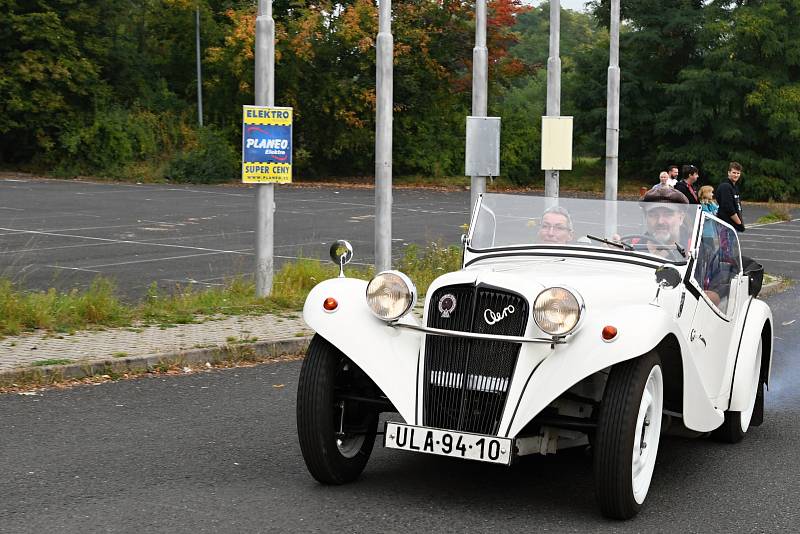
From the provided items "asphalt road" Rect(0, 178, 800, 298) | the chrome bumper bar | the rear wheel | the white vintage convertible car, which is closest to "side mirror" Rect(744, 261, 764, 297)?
the rear wheel

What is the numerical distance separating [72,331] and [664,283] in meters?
6.81

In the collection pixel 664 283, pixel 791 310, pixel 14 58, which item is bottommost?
pixel 791 310

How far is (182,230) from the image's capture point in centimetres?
2861

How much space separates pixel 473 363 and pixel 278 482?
1.30m

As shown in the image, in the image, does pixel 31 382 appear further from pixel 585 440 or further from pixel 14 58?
pixel 14 58

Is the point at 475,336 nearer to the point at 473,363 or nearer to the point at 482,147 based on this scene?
the point at 473,363

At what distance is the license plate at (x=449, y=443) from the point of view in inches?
241

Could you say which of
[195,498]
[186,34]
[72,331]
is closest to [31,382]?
[72,331]

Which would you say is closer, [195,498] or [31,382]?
[195,498]

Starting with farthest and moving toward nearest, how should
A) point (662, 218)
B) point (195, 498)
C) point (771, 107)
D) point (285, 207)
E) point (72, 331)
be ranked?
1. point (771, 107)
2. point (285, 207)
3. point (72, 331)
4. point (662, 218)
5. point (195, 498)

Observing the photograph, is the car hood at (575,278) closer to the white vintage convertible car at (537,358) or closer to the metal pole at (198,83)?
the white vintage convertible car at (537,358)

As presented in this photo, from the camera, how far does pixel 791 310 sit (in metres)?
16.4

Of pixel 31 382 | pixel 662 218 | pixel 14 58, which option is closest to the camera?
pixel 662 218

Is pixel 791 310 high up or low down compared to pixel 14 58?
down
